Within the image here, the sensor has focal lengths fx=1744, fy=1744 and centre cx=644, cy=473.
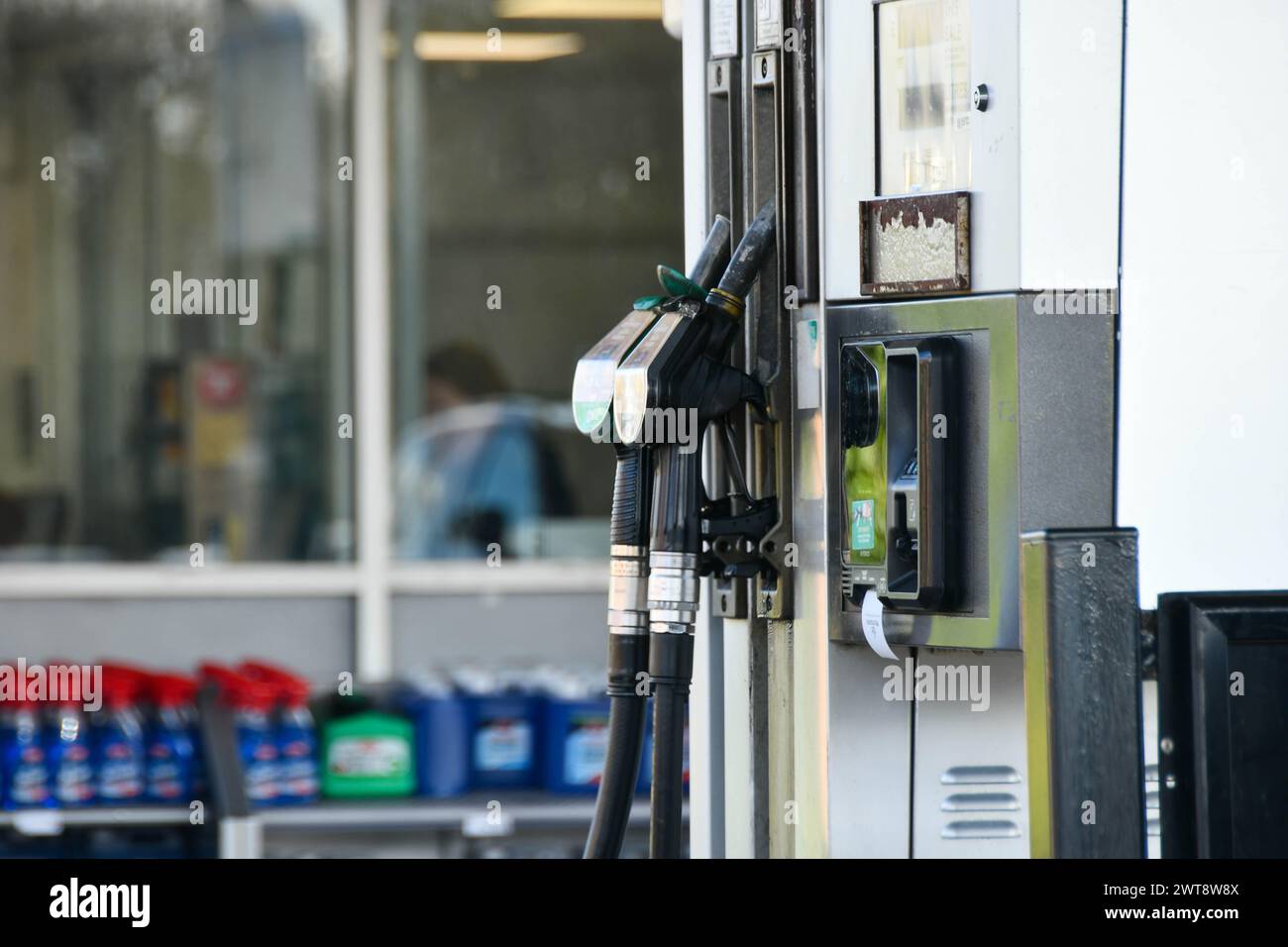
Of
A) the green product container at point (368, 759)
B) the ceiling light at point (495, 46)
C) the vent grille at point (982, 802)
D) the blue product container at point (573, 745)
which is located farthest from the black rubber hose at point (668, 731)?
the ceiling light at point (495, 46)

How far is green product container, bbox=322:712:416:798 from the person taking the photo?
14.7ft

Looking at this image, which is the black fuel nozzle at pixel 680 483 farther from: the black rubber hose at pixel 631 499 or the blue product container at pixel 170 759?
the blue product container at pixel 170 759

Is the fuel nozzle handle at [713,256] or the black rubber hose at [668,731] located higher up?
the fuel nozzle handle at [713,256]

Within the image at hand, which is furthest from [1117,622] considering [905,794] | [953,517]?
[905,794]

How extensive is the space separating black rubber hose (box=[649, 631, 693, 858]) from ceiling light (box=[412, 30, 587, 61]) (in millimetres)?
3876

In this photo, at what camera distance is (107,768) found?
171 inches

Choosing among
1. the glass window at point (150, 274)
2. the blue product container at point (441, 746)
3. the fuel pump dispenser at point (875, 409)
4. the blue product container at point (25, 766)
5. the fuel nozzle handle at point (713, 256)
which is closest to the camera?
the fuel pump dispenser at point (875, 409)

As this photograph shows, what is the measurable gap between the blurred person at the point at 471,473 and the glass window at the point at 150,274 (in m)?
0.21

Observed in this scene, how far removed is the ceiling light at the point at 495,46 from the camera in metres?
5.30

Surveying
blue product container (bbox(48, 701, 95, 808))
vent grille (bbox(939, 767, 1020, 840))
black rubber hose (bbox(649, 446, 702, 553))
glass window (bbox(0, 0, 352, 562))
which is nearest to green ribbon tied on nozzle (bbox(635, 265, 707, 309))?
black rubber hose (bbox(649, 446, 702, 553))

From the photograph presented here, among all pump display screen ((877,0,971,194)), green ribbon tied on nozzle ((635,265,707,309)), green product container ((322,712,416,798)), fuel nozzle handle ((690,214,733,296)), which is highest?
pump display screen ((877,0,971,194))

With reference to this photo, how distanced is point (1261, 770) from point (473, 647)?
4.07 m

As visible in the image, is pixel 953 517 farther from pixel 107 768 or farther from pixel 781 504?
pixel 107 768

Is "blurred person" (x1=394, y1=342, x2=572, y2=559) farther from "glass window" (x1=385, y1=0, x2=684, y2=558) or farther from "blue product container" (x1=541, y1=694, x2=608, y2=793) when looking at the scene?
"blue product container" (x1=541, y1=694, x2=608, y2=793)
